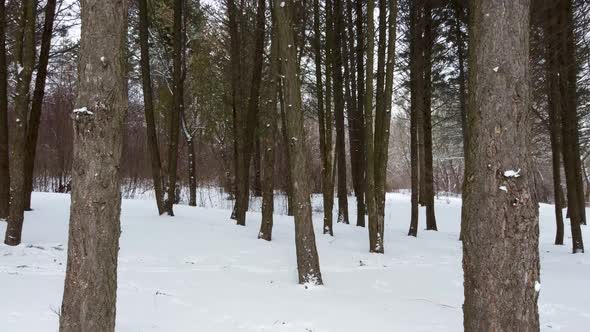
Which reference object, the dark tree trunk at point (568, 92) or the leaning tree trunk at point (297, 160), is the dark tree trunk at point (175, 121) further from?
the dark tree trunk at point (568, 92)

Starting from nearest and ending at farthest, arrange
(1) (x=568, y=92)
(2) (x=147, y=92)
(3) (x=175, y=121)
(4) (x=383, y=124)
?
(4) (x=383, y=124) < (2) (x=147, y=92) < (1) (x=568, y=92) < (3) (x=175, y=121)

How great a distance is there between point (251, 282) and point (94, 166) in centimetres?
392

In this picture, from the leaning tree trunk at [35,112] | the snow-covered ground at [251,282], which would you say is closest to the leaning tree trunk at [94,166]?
the snow-covered ground at [251,282]

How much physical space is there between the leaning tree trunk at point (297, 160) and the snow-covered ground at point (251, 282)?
34cm

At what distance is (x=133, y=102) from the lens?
86.0 feet

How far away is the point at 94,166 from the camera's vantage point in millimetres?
2850

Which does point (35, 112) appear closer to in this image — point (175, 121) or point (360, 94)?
point (175, 121)

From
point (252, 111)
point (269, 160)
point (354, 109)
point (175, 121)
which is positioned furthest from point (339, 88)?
point (175, 121)

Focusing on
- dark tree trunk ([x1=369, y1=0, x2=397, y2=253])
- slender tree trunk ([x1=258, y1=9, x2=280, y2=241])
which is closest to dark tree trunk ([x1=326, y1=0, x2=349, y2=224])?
dark tree trunk ([x1=369, y1=0, x2=397, y2=253])

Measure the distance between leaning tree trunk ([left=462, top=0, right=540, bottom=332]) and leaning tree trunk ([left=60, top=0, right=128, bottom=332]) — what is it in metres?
2.45

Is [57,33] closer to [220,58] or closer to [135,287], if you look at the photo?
[220,58]

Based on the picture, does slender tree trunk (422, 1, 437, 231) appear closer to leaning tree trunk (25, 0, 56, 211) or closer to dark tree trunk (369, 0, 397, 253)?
dark tree trunk (369, 0, 397, 253)

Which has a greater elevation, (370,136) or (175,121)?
(175,121)

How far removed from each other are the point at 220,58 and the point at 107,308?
610 inches
